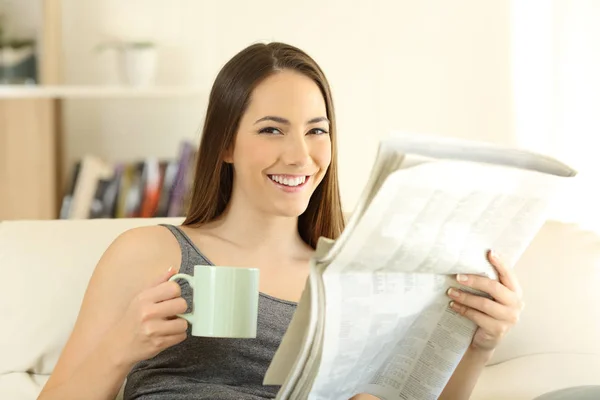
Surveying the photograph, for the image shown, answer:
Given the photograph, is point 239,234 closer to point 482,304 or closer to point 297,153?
point 297,153

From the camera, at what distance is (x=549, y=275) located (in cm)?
184

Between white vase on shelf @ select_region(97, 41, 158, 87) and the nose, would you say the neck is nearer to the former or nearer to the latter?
the nose

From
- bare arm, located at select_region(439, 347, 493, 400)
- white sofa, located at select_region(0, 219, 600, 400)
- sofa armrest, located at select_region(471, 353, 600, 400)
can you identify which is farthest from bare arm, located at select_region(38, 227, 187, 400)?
sofa armrest, located at select_region(471, 353, 600, 400)

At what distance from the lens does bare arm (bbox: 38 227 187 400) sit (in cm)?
119

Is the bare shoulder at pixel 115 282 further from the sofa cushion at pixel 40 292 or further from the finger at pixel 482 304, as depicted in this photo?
the finger at pixel 482 304

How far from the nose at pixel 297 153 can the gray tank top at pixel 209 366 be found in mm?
237

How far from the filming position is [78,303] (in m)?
1.81

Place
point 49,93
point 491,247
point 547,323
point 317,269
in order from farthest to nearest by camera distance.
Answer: point 49,93 → point 547,323 → point 491,247 → point 317,269

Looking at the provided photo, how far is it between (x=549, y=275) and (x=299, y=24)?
1738 millimetres

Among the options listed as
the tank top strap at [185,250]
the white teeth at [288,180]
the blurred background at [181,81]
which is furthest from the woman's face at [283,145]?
the blurred background at [181,81]

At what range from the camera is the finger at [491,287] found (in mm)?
1229

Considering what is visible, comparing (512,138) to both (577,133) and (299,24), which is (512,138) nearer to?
(577,133)

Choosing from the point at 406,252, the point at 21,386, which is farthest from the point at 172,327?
the point at 21,386

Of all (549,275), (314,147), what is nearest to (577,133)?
(549,275)
